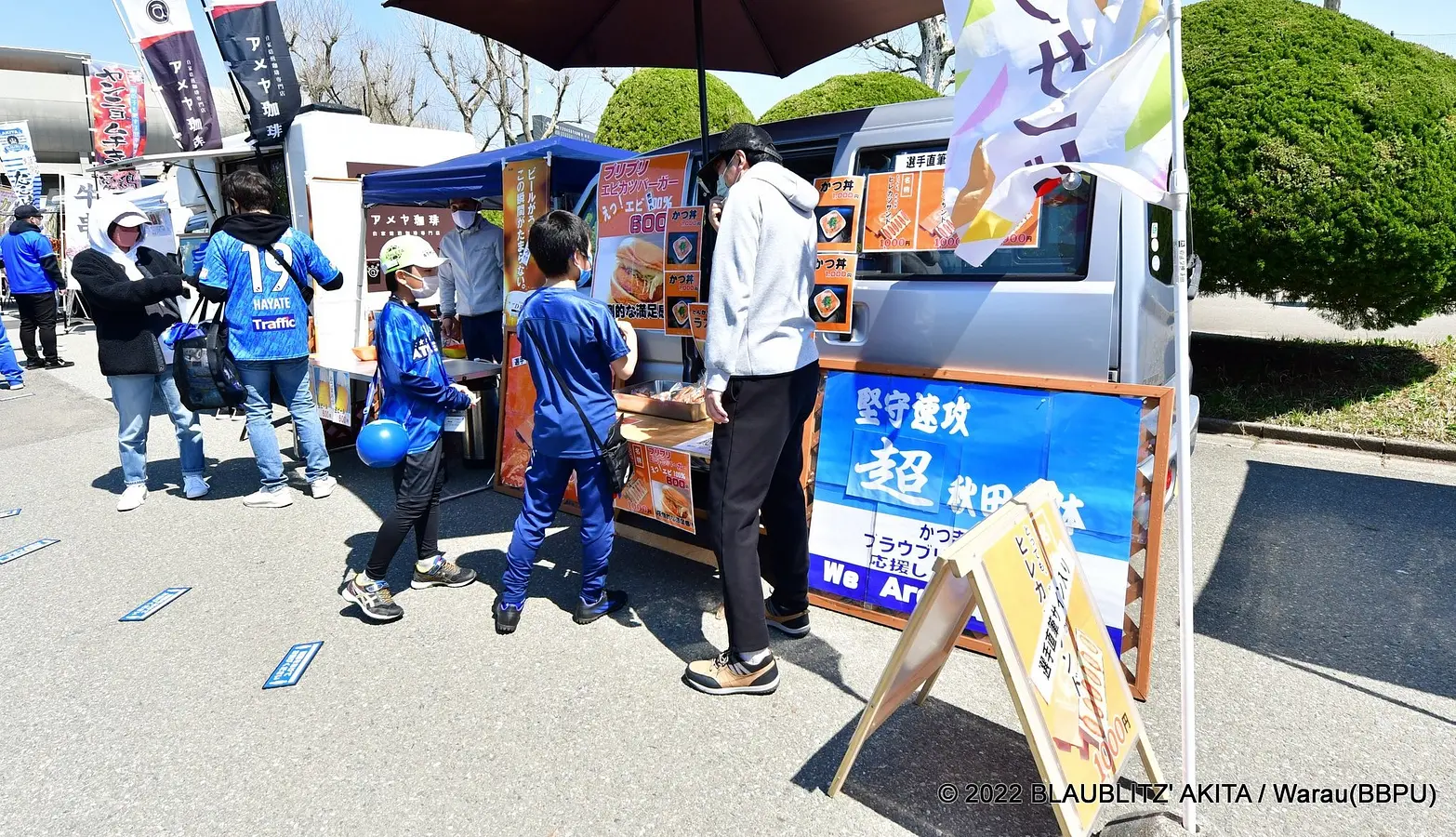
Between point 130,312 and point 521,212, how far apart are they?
2.49 m

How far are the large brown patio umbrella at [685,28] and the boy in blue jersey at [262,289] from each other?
65.0 inches

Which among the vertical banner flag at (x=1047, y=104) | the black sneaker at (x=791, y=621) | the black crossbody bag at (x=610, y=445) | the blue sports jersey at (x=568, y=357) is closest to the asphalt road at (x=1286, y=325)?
the black sneaker at (x=791, y=621)

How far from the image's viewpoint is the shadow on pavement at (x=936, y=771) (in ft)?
7.23

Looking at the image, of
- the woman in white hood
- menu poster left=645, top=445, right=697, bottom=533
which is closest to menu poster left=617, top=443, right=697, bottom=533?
menu poster left=645, top=445, right=697, bottom=533

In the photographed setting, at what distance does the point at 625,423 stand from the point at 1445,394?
22.2 ft

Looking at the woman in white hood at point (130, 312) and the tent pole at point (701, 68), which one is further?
the woman in white hood at point (130, 312)

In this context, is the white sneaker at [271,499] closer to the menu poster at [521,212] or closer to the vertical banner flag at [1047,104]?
the menu poster at [521,212]

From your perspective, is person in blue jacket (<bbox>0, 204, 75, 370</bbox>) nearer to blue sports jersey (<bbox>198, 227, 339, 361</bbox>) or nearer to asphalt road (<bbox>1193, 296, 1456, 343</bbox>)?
blue sports jersey (<bbox>198, 227, 339, 361</bbox>)

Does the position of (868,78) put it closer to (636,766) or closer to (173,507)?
(173,507)

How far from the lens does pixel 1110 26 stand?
81.9 inches

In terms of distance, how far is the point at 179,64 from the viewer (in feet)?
32.2

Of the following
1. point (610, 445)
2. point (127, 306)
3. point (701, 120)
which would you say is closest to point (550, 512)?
point (610, 445)

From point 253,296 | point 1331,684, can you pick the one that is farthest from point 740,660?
point 253,296

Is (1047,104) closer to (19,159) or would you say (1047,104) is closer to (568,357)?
(568,357)
